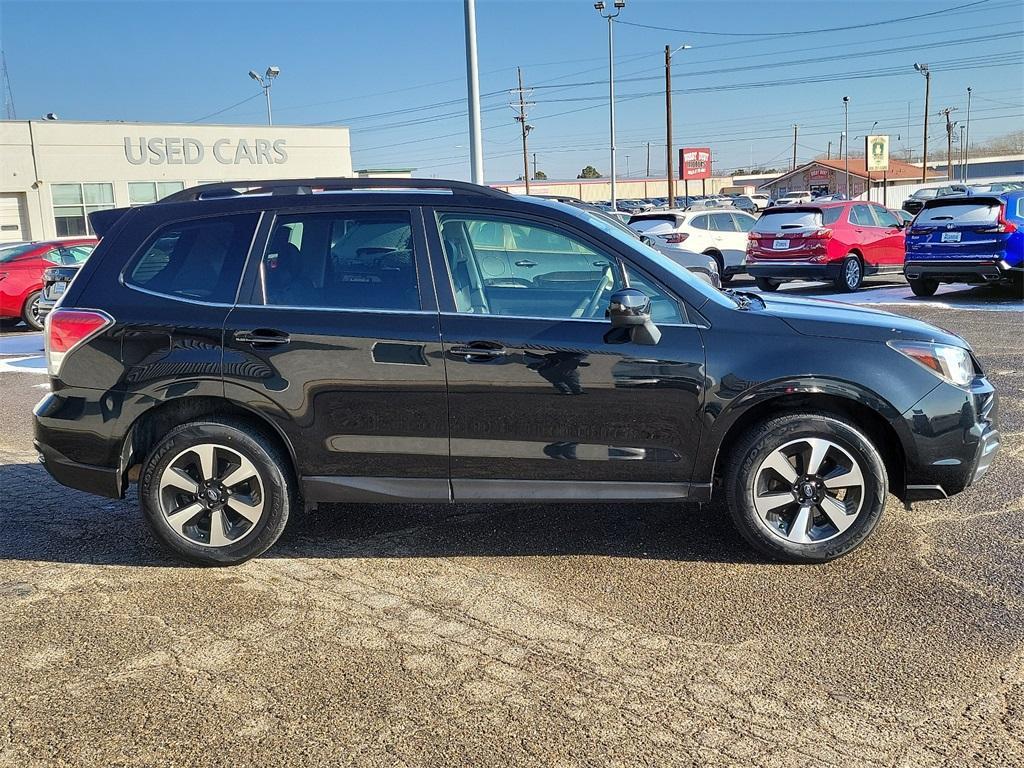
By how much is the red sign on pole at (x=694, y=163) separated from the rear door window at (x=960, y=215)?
159 feet

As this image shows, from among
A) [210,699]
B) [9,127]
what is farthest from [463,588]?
[9,127]

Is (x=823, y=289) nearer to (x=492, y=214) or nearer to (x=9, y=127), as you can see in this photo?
(x=492, y=214)

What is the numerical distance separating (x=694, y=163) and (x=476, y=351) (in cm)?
6365

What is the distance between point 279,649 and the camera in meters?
3.67

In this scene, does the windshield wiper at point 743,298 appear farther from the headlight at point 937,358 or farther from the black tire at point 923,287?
the black tire at point 923,287

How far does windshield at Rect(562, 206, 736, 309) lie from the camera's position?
4.45m

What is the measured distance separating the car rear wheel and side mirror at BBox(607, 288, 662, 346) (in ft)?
43.7

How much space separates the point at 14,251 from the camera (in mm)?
15836

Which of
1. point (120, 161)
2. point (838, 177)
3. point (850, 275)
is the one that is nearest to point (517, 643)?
point (850, 275)

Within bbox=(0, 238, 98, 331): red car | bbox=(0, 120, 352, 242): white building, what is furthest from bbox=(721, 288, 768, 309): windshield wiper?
bbox=(0, 120, 352, 242): white building

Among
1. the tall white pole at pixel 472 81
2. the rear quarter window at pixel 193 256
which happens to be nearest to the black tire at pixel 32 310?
A: the tall white pole at pixel 472 81

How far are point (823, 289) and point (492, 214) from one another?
→ 1447cm

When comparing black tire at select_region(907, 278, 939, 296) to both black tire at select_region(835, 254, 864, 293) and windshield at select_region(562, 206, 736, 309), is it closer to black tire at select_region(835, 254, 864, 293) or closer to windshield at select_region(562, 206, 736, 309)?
black tire at select_region(835, 254, 864, 293)

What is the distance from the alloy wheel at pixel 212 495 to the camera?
449 cm
